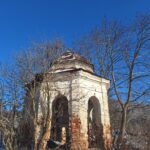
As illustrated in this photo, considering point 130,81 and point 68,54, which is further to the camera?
point 130,81

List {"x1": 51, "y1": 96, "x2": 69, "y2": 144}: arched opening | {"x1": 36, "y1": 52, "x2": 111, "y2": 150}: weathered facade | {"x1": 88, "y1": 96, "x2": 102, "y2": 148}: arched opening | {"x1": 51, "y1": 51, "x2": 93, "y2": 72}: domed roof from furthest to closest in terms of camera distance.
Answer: {"x1": 51, "y1": 51, "x2": 93, "y2": 72}: domed roof
{"x1": 88, "y1": 96, "x2": 102, "y2": 148}: arched opening
{"x1": 51, "y1": 96, "x2": 69, "y2": 144}: arched opening
{"x1": 36, "y1": 52, "x2": 111, "y2": 150}: weathered facade

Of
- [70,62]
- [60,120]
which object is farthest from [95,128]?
[70,62]

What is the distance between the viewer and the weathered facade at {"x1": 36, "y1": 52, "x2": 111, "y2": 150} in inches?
459

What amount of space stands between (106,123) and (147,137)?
135 inches

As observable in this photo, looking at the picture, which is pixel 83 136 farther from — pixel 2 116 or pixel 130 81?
pixel 130 81

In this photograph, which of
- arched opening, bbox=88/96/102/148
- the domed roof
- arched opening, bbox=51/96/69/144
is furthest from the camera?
the domed roof

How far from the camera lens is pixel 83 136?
11594 mm

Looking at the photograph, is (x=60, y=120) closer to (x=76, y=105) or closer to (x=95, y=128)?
(x=76, y=105)

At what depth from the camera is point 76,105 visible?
39.1 feet

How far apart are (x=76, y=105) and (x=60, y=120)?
65.5 inches

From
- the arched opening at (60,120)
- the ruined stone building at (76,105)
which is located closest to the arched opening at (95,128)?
the ruined stone building at (76,105)

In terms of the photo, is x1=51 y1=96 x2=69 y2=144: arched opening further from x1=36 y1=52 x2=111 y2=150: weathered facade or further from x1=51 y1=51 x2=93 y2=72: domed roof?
x1=51 y1=51 x2=93 y2=72: domed roof

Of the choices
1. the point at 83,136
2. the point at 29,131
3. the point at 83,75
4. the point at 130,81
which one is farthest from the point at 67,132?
the point at 130,81

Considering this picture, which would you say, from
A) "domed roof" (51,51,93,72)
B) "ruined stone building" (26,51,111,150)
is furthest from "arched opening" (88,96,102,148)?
"domed roof" (51,51,93,72)
